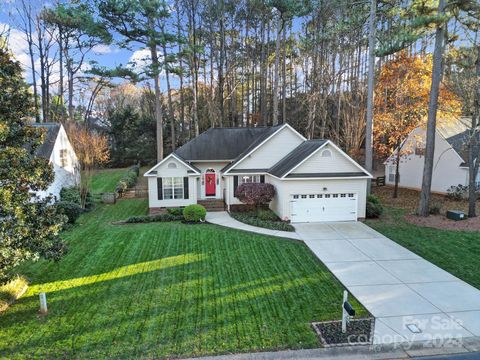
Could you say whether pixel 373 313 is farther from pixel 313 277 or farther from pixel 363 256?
pixel 363 256

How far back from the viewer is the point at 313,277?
9.71 metres

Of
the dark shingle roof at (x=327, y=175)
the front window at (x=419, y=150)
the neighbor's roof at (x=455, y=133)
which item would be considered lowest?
the dark shingle roof at (x=327, y=175)

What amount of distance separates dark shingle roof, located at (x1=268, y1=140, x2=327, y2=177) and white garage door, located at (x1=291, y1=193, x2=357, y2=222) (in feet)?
5.23

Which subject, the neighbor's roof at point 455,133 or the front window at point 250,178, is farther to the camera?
the neighbor's roof at point 455,133

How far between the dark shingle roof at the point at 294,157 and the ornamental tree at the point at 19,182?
10599mm

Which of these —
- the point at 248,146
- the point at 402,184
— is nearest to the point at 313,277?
the point at 248,146

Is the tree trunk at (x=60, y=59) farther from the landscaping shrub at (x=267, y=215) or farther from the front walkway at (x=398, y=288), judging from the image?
the front walkway at (x=398, y=288)

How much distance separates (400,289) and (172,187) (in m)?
13.3

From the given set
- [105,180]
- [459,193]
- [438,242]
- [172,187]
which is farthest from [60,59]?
[459,193]

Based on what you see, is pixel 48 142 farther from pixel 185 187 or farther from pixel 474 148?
pixel 474 148

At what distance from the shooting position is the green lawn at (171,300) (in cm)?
673

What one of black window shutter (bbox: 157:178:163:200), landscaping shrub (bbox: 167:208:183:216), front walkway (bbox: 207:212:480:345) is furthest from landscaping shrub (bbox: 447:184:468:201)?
black window shutter (bbox: 157:178:163:200)

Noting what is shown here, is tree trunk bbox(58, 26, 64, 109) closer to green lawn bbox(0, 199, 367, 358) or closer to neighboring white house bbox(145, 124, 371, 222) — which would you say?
neighboring white house bbox(145, 124, 371, 222)

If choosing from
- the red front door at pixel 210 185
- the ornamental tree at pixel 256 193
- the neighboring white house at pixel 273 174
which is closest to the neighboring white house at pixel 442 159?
the neighboring white house at pixel 273 174
